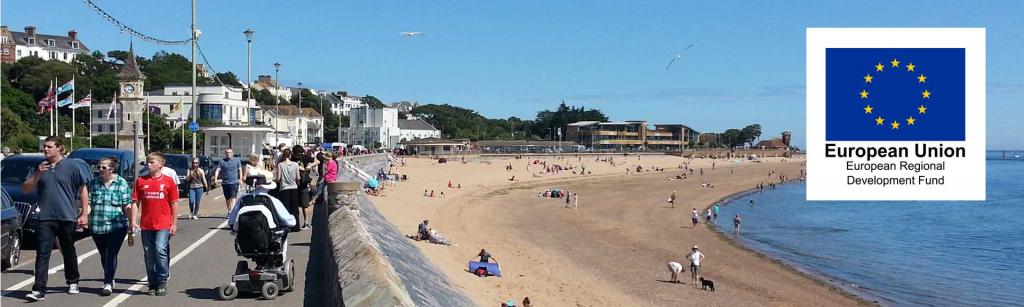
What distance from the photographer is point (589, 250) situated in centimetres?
2578

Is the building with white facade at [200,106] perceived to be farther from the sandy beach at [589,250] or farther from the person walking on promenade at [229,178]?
the person walking on promenade at [229,178]

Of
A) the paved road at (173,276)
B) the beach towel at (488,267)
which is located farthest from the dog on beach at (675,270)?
the paved road at (173,276)

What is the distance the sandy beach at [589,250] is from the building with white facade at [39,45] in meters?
61.5

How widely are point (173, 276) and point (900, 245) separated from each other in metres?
29.7

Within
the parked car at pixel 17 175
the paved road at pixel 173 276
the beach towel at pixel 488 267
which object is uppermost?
the parked car at pixel 17 175

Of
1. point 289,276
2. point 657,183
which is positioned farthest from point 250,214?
point 657,183

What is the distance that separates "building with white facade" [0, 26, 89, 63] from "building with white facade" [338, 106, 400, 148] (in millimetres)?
36737

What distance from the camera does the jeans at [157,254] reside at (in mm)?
6871

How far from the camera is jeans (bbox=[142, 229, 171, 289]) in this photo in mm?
6871

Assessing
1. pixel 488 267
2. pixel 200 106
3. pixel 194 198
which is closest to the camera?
pixel 194 198

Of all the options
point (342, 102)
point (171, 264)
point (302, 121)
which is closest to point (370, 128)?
point (302, 121)

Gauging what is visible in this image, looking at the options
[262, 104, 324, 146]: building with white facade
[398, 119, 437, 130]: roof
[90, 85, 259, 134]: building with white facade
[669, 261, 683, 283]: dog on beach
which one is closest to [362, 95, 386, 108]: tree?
[398, 119, 437, 130]: roof

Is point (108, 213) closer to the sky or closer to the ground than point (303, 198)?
closer to the sky

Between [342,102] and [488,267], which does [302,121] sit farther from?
[488,267]
